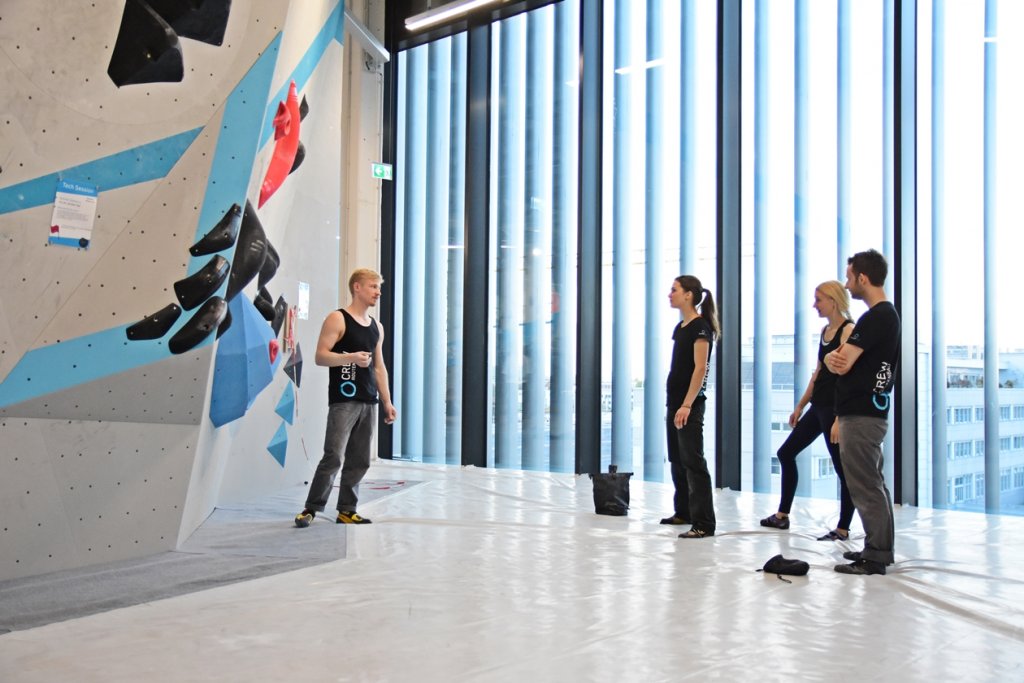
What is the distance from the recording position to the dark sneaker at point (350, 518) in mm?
4297

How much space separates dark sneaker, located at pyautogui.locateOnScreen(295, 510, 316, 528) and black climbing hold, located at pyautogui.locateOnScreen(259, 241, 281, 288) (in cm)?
142

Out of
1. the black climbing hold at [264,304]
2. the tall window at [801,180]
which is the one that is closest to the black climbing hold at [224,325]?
the black climbing hold at [264,304]

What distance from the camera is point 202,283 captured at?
11.1 ft

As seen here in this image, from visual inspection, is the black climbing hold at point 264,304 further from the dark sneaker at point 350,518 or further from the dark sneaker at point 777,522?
the dark sneaker at point 777,522

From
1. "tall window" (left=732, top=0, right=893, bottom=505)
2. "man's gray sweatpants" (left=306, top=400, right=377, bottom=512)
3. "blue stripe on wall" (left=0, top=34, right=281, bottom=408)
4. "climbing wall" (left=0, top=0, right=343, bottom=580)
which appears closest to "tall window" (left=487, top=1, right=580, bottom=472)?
"tall window" (left=732, top=0, right=893, bottom=505)

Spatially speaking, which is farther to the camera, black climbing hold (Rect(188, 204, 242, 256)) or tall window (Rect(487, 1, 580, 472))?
tall window (Rect(487, 1, 580, 472))

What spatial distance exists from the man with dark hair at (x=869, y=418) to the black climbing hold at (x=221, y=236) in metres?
2.55

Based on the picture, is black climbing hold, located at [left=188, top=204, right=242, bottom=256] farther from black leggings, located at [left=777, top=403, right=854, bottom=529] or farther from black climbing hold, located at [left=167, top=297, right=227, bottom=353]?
black leggings, located at [left=777, top=403, right=854, bottom=529]

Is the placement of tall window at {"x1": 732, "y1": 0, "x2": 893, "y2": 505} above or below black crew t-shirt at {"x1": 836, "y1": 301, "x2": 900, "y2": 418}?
above

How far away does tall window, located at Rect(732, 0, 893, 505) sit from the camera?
5508 millimetres

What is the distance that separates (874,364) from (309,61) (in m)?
3.83

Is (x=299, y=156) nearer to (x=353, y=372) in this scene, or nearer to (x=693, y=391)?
(x=353, y=372)

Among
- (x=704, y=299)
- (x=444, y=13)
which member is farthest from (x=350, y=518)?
(x=444, y=13)

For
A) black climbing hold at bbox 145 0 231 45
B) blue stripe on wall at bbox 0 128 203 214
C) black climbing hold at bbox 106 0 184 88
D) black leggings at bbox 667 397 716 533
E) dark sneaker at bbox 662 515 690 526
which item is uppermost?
black climbing hold at bbox 145 0 231 45
